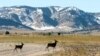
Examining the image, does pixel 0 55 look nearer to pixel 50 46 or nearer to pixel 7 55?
pixel 7 55

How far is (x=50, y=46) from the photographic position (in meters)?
64.1

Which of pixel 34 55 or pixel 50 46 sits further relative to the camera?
pixel 50 46

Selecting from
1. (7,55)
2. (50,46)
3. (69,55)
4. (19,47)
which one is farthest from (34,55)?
(50,46)

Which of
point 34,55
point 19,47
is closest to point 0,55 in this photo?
point 34,55

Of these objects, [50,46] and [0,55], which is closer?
[0,55]

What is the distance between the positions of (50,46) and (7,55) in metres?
20.2

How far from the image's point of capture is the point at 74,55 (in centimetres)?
4003

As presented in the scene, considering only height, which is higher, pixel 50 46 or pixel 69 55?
pixel 69 55

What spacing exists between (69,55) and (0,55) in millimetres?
8304

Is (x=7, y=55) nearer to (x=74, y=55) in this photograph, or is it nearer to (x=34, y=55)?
(x=34, y=55)

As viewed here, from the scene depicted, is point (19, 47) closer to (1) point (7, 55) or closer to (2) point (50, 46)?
(2) point (50, 46)

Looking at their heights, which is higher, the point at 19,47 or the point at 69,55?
the point at 69,55

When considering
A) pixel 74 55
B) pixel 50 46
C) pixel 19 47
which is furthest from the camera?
pixel 50 46

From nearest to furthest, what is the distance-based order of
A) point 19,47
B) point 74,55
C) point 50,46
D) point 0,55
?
point 74,55 → point 0,55 → point 19,47 → point 50,46
